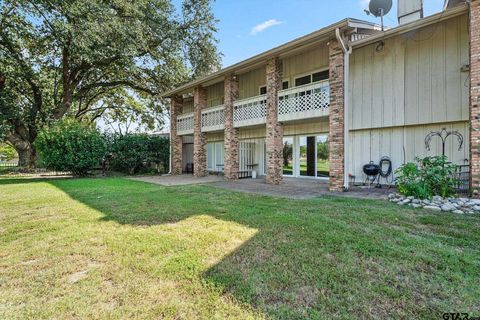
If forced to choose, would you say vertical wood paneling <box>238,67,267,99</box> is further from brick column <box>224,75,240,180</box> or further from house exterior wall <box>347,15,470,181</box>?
house exterior wall <box>347,15,470,181</box>

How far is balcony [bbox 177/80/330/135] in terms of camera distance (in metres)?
9.50

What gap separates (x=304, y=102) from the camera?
32.9 ft

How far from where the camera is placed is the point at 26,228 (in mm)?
4840

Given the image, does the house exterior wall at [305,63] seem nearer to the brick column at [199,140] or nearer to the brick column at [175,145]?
the brick column at [199,140]

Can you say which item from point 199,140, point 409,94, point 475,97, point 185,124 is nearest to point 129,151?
point 185,124

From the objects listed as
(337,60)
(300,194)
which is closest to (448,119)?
(337,60)

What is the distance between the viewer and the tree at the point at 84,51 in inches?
567

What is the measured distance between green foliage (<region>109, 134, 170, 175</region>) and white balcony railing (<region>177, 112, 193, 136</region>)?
5.55ft

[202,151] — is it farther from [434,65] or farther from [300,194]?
[434,65]

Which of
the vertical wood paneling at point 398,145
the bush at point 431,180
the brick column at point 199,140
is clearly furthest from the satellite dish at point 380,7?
the brick column at point 199,140

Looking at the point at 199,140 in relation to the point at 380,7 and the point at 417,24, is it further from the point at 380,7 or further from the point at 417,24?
the point at 417,24

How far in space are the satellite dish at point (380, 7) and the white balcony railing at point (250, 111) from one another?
5133 mm

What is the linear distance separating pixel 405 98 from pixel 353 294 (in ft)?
28.0

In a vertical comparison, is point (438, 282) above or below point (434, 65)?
below
